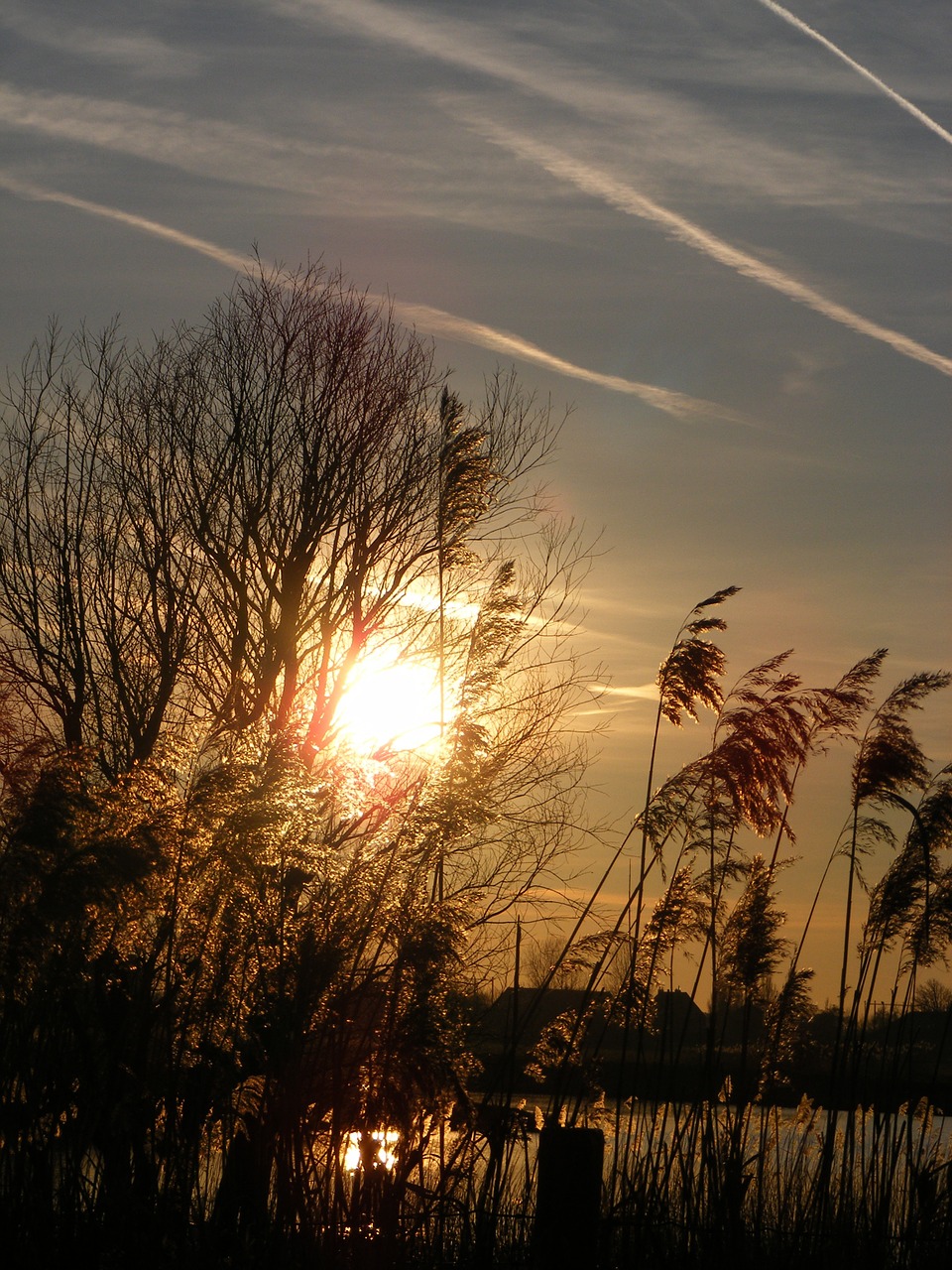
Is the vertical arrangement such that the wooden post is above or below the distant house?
below

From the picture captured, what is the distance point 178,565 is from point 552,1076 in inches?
392

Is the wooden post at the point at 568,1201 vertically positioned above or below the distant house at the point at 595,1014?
below

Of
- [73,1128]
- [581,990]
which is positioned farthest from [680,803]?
[73,1128]

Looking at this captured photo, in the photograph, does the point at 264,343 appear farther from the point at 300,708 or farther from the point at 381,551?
the point at 300,708

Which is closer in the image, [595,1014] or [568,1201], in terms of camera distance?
[568,1201]

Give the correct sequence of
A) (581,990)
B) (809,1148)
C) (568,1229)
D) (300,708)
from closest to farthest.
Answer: (568,1229) → (581,990) → (809,1148) → (300,708)

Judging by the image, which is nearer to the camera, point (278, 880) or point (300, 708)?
point (278, 880)

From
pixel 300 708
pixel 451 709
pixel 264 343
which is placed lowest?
pixel 451 709

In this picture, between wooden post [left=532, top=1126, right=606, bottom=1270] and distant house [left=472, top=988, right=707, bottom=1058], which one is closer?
wooden post [left=532, top=1126, right=606, bottom=1270]

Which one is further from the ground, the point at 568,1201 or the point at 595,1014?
the point at 595,1014

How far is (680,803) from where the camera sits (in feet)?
18.5

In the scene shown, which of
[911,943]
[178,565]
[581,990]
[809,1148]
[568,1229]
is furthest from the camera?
[178,565]

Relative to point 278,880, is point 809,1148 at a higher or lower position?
lower

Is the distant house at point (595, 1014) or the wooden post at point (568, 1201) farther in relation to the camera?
the distant house at point (595, 1014)
